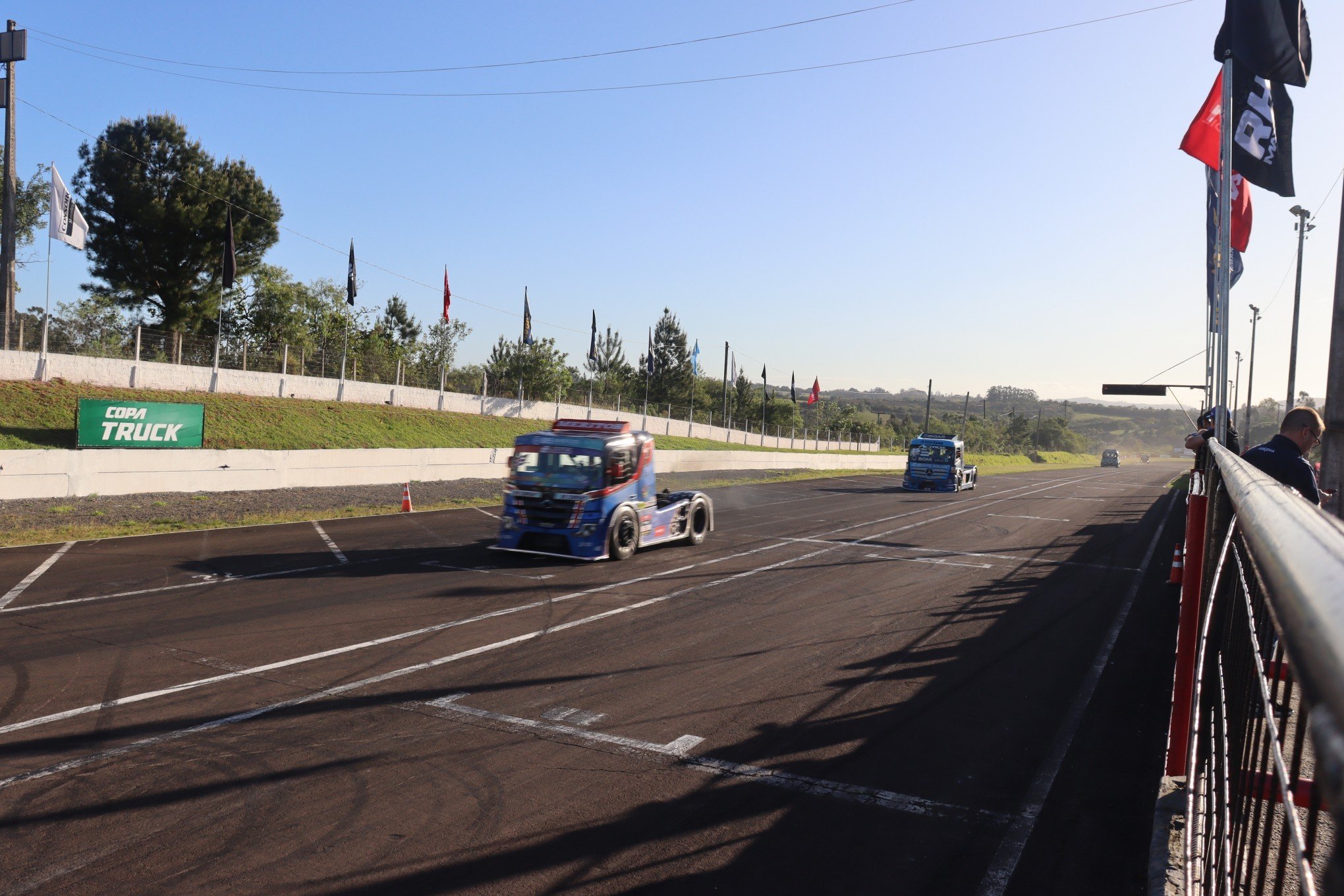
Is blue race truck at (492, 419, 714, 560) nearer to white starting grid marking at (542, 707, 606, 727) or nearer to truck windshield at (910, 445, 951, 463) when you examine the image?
white starting grid marking at (542, 707, 606, 727)

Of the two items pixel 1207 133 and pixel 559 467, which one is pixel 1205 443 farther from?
pixel 559 467

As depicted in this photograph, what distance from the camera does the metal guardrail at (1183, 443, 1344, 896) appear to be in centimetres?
87

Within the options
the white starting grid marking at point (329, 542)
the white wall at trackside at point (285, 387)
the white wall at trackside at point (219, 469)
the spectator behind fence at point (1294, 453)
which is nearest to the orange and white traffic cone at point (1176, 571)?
the spectator behind fence at point (1294, 453)

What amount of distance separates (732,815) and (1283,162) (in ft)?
35.7

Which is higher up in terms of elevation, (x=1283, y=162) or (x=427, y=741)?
(x=1283, y=162)

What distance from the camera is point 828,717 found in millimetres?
7828

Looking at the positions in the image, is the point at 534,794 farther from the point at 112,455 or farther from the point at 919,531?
the point at 112,455

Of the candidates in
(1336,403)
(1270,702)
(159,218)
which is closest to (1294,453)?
(1336,403)

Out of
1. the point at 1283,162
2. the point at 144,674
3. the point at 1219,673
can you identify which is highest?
the point at 1283,162

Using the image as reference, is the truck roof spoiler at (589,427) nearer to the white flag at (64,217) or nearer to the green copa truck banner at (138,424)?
the green copa truck banner at (138,424)

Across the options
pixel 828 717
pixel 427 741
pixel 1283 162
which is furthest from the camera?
pixel 1283 162

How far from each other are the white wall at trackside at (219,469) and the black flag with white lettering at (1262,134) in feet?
73.3

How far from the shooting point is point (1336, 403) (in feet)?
32.3

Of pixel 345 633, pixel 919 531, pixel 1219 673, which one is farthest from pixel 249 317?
pixel 1219 673
